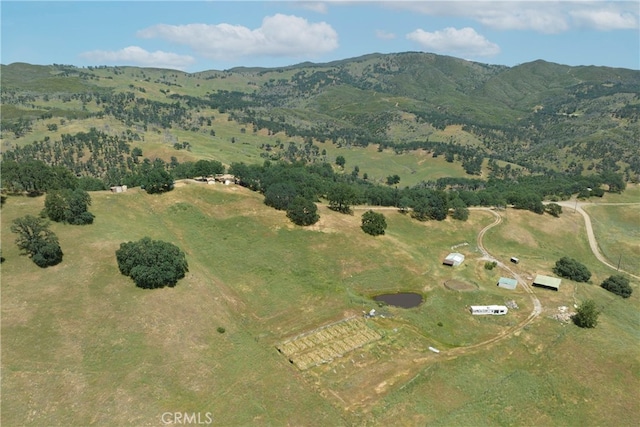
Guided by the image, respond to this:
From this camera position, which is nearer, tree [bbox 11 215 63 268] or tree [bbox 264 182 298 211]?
tree [bbox 11 215 63 268]

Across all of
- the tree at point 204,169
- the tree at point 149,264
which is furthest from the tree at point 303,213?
the tree at point 204,169

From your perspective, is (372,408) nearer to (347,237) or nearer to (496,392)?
(496,392)

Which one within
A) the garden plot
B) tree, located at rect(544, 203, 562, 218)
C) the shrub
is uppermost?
tree, located at rect(544, 203, 562, 218)

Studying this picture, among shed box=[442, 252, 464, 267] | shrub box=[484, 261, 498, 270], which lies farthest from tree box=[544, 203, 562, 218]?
shed box=[442, 252, 464, 267]

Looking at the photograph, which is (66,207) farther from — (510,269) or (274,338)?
(510,269)

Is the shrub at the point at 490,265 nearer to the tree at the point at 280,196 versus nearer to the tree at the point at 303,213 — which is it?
the tree at the point at 303,213

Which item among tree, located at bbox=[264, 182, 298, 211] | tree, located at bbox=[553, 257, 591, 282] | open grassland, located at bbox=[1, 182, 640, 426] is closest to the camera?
open grassland, located at bbox=[1, 182, 640, 426]

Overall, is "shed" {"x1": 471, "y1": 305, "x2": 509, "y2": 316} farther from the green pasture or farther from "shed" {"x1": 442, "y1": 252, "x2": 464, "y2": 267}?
the green pasture

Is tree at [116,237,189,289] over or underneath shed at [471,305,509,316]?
over

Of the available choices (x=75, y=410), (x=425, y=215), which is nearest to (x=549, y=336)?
(x=425, y=215)
